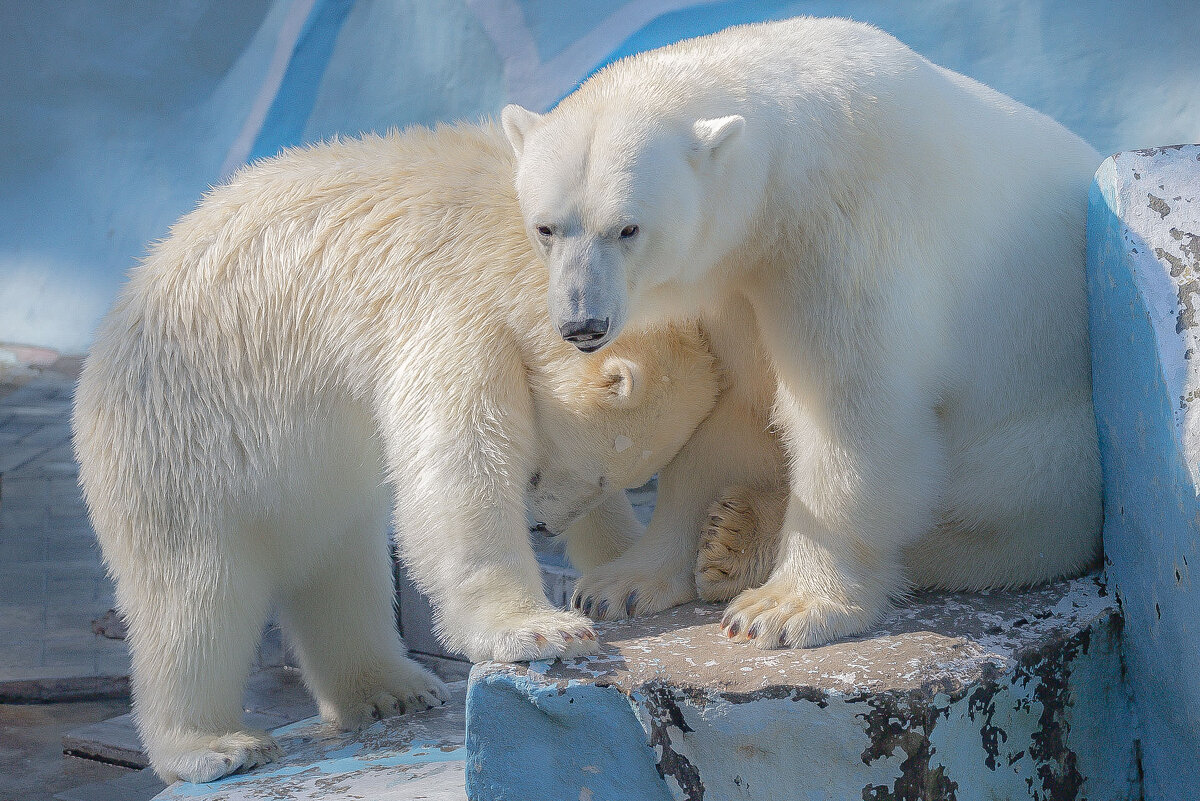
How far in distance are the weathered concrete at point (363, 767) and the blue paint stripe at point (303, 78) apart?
3294mm

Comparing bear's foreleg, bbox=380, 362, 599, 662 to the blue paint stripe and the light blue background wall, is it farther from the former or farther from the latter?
the blue paint stripe

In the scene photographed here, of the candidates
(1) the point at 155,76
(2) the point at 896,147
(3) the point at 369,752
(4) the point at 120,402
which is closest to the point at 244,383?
(4) the point at 120,402

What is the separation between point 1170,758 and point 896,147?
1445mm

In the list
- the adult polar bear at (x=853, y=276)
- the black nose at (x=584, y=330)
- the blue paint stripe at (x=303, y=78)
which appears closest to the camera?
the black nose at (x=584, y=330)

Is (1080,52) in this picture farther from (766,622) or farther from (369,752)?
(369,752)

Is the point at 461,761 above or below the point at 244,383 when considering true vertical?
below

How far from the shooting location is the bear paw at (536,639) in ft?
7.79

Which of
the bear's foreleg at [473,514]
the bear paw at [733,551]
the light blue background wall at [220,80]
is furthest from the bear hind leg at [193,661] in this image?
the light blue background wall at [220,80]

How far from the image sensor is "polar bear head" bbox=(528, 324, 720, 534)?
9.36ft

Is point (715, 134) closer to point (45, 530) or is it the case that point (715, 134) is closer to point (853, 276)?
point (853, 276)

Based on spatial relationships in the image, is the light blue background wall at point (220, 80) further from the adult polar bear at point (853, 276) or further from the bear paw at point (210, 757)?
the bear paw at point (210, 757)

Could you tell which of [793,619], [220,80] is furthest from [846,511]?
[220,80]

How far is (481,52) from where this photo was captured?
541 centimetres

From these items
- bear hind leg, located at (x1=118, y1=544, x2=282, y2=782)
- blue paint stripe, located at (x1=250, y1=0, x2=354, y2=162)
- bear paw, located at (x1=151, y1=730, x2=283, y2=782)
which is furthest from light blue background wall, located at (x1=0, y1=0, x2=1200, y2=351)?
bear paw, located at (x1=151, y1=730, x2=283, y2=782)
